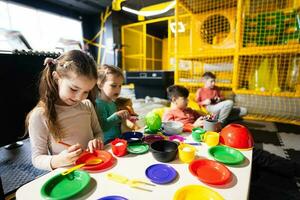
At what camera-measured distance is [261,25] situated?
7.02 feet

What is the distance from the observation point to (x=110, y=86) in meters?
1.11

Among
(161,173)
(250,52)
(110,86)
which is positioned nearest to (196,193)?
(161,173)

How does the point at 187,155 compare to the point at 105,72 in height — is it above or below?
below

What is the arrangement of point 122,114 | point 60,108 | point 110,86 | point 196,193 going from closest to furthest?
point 196,193 < point 60,108 < point 122,114 < point 110,86

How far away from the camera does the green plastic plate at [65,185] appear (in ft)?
1.41

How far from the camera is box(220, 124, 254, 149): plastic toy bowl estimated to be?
Answer: 690 millimetres

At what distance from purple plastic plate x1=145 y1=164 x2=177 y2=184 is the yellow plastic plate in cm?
5

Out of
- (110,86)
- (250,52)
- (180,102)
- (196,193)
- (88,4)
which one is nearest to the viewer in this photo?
(196,193)

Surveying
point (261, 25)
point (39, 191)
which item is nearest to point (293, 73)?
point (261, 25)

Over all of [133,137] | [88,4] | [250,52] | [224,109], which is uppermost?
[88,4]

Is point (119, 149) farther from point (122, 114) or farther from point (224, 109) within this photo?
point (224, 109)

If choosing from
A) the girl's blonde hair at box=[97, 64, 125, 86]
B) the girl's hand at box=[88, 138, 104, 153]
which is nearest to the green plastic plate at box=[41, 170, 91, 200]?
the girl's hand at box=[88, 138, 104, 153]

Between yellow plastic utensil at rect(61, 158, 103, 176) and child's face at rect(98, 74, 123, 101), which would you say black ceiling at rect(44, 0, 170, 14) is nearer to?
child's face at rect(98, 74, 123, 101)

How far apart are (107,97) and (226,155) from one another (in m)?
0.80
